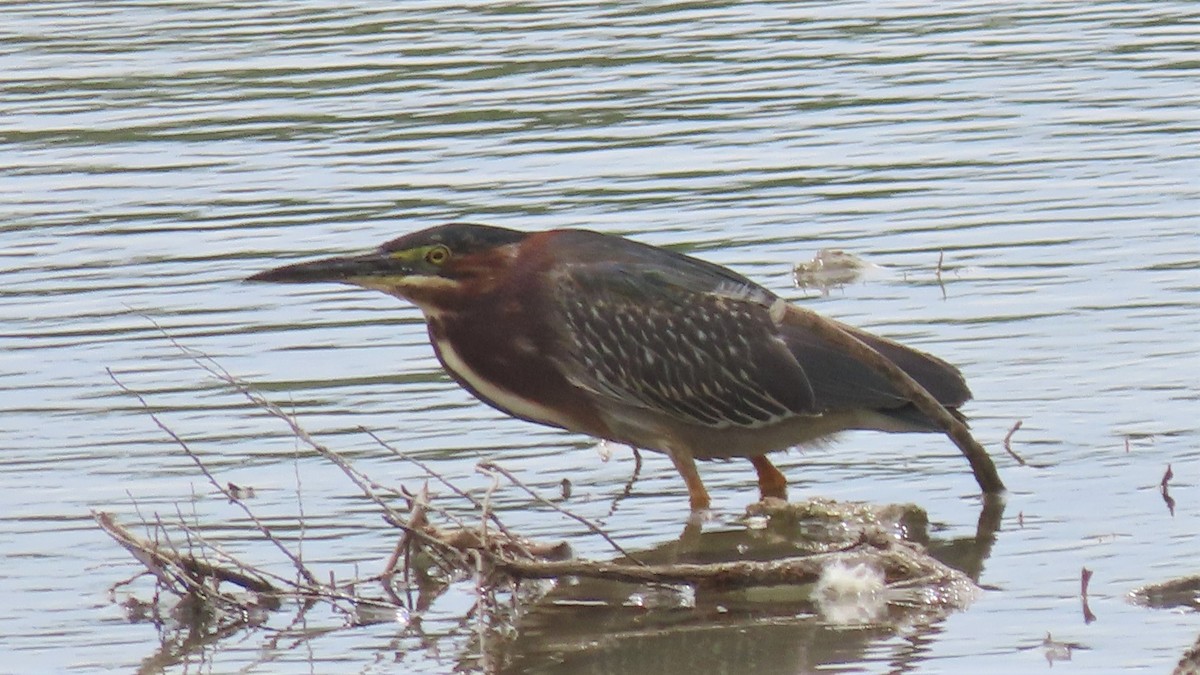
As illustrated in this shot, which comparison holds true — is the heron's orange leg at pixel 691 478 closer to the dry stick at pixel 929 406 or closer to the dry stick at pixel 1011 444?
the dry stick at pixel 929 406

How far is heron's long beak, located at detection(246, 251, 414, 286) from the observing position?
289 inches

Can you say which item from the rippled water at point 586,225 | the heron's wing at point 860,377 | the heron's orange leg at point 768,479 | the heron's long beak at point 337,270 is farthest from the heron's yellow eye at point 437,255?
Answer: the heron's orange leg at point 768,479

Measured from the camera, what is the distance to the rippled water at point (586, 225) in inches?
264

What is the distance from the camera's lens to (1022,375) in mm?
8766

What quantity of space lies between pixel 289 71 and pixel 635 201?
505 cm

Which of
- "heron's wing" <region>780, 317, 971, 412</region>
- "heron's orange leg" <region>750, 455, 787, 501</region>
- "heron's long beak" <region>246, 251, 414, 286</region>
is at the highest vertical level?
"heron's long beak" <region>246, 251, 414, 286</region>

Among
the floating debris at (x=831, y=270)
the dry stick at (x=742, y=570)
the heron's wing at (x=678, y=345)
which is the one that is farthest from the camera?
the floating debris at (x=831, y=270)

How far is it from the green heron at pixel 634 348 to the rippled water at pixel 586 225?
231 mm

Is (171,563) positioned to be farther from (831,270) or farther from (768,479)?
(831,270)

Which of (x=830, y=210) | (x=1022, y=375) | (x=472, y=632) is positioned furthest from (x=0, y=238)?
(x=472, y=632)

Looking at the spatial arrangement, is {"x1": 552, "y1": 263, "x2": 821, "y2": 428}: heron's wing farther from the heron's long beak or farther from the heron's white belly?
the heron's long beak

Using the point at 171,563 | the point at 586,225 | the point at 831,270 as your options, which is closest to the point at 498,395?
the point at 171,563

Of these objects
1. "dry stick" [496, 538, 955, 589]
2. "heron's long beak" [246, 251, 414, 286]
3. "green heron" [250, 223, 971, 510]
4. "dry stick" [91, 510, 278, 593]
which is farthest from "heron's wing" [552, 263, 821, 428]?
"dry stick" [91, 510, 278, 593]

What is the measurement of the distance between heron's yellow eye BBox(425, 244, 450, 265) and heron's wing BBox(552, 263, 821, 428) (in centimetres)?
35
